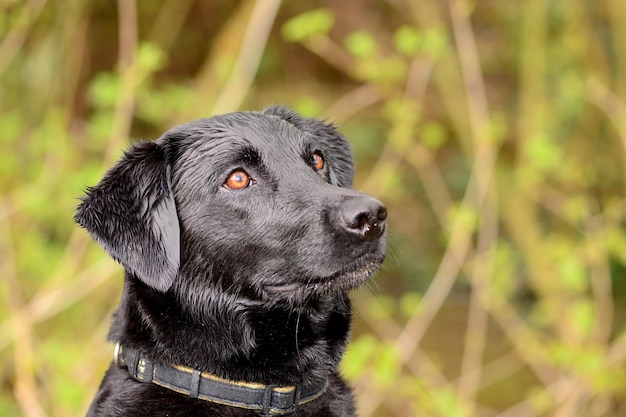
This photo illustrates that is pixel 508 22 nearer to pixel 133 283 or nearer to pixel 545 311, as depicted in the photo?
pixel 545 311

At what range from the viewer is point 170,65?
8094 mm

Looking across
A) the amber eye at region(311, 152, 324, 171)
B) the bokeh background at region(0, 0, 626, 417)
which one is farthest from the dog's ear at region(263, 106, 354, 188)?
the bokeh background at region(0, 0, 626, 417)

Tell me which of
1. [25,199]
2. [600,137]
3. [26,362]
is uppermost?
[600,137]

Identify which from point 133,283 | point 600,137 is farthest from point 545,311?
point 133,283

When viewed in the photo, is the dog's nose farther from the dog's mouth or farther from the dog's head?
the dog's mouth

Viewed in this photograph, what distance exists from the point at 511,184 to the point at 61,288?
353cm

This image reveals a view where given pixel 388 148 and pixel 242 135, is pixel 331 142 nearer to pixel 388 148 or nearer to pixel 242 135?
pixel 242 135

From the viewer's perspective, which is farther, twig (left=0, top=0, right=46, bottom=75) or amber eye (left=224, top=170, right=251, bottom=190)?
twig (left=0, top=0, right=46, bottom=75)

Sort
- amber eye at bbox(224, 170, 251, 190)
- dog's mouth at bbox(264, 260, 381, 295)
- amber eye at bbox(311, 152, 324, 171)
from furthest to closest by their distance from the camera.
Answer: amber eye at bbox(311, 152, 324, 171)
amber eye at bbox(224, 170, 251, 190)
dog's mouth at bbox(264, 260, 381, 295)

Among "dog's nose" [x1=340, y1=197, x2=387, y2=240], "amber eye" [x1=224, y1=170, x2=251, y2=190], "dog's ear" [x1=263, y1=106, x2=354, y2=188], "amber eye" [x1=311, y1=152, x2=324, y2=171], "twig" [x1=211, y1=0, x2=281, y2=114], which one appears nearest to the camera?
"dog's nose" [x1=340, y1=197, x2=387, y2=240]

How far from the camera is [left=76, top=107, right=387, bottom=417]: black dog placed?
2781mm

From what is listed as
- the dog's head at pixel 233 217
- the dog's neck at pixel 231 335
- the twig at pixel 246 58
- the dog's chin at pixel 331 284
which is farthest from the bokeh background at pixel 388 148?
the dog's chin at pixel 331 284

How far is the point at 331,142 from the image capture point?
11.8 ft

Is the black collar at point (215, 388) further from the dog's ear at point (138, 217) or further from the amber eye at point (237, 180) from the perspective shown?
the amber eye at point (237, 180)
